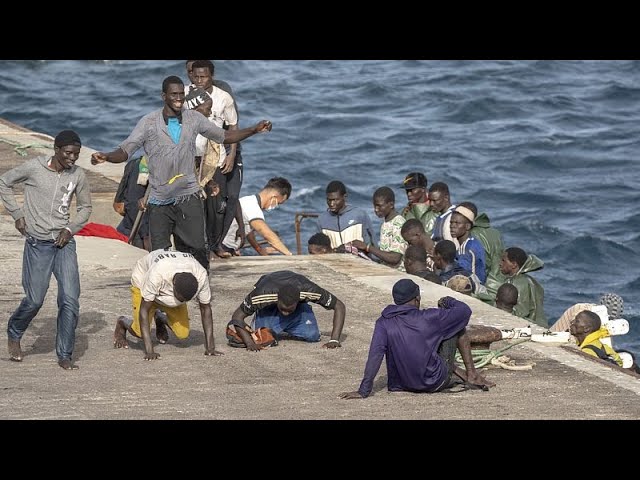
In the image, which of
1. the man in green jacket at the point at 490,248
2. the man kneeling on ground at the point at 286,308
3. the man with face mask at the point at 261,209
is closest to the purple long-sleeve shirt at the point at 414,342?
the man kneeling on ground at the point at 286,308

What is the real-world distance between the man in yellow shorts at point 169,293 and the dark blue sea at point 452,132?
846 cm

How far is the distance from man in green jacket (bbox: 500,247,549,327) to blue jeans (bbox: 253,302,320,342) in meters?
3.02

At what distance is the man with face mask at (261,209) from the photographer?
16.1 metres

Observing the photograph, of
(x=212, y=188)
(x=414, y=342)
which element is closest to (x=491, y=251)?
(x=212, y=188)

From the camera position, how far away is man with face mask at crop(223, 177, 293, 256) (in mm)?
16062

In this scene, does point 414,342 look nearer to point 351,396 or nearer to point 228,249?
point 351,396

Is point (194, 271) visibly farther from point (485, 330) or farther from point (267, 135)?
point (267, 135)

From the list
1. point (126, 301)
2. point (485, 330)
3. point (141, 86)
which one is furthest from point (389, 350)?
point (141, 86)

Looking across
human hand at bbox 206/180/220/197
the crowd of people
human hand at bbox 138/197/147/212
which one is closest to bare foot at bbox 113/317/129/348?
the crowd of people

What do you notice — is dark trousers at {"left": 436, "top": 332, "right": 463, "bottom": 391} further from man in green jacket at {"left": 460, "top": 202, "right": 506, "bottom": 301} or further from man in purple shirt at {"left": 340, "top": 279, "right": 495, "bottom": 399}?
man in green jacket at {"left": 460, "top": 202, "right": 506, "bottom": 301}

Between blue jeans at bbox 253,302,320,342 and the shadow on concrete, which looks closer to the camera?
the shadow on concrete

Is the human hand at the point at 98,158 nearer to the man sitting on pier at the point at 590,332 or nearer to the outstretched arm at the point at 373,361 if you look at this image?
the outstretched arm at the point at 373,361

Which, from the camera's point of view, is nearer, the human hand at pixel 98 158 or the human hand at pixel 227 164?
the human hand at pixel 98 158

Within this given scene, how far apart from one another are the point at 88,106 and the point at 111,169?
16630 millimetres
